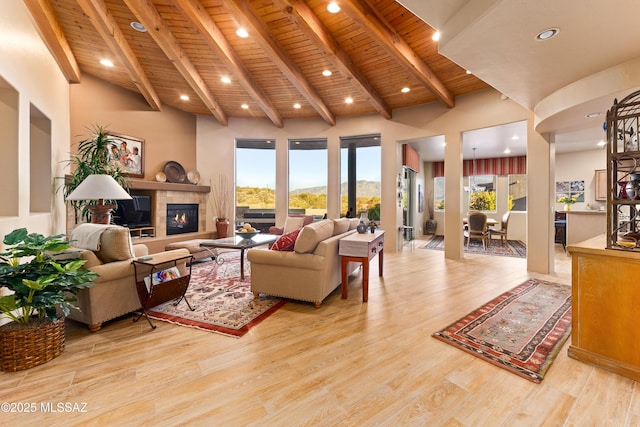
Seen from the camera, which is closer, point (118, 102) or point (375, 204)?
point (118, 102)

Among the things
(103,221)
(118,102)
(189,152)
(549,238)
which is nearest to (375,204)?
(549,238)

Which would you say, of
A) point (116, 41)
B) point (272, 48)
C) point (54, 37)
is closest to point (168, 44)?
point (116, 41)

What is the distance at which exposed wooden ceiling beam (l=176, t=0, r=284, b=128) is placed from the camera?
3676 millimetres

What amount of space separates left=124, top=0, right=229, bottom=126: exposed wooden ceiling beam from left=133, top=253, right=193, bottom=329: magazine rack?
3197 mm

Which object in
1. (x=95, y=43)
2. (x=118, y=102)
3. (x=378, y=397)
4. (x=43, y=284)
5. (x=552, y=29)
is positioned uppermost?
(x=95, y=43)

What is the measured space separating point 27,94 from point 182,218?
3.86 m

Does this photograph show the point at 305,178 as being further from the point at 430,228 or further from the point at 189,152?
the point at 430,228

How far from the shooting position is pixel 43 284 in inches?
77.2

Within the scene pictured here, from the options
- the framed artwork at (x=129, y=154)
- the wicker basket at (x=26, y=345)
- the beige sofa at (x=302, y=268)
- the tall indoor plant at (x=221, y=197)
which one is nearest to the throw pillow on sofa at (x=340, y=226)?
the beige sofa at (x=302, y=268)

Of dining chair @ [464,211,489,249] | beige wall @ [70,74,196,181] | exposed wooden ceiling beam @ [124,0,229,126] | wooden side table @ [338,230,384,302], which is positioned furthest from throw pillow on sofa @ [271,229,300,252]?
dining chair @ [464,211,489,249]

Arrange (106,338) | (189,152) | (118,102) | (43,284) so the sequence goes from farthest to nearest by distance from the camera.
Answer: (189,152) → (118,102) → (106,338) → (43,284)

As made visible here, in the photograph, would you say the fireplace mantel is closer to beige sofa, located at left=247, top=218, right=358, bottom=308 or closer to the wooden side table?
beige sofa, located at left=247, top=218, right=358, bottom=308

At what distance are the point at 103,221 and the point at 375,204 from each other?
5.41m

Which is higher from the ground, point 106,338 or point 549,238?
point 549,238
